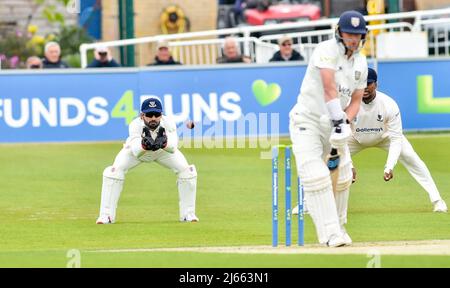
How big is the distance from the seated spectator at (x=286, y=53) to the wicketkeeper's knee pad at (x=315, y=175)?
1352cm

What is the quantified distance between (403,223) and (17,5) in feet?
77.5

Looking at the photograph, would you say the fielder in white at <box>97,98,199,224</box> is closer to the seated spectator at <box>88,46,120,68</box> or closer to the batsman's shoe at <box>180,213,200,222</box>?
the batsman's shoe at <box>180,213,200,222</box>

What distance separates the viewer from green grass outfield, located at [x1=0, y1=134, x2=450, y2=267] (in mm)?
13258

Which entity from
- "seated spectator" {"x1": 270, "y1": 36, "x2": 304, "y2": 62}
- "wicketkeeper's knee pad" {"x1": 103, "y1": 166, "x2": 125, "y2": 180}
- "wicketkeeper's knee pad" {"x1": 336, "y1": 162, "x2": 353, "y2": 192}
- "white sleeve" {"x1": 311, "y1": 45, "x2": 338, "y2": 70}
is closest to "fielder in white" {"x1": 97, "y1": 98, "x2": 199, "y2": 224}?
"wicketkeeper's knee pad" {"x1": 103, "y1": 166, "x2": 125, "y2": 180}

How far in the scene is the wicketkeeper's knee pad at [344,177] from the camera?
14.9 meters

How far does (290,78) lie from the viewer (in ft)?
89.5

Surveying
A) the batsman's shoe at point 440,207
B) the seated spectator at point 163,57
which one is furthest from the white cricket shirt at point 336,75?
the seated spectator at point 163,57

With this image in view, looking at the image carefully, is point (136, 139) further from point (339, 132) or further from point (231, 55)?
point (231, 55)

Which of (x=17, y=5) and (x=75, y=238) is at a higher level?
(x=17, y=5)

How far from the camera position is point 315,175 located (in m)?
14.2

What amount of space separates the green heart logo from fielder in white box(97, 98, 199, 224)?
347 inches

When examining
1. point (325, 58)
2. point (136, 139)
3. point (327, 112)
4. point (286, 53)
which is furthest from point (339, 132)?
point (286, 53)
